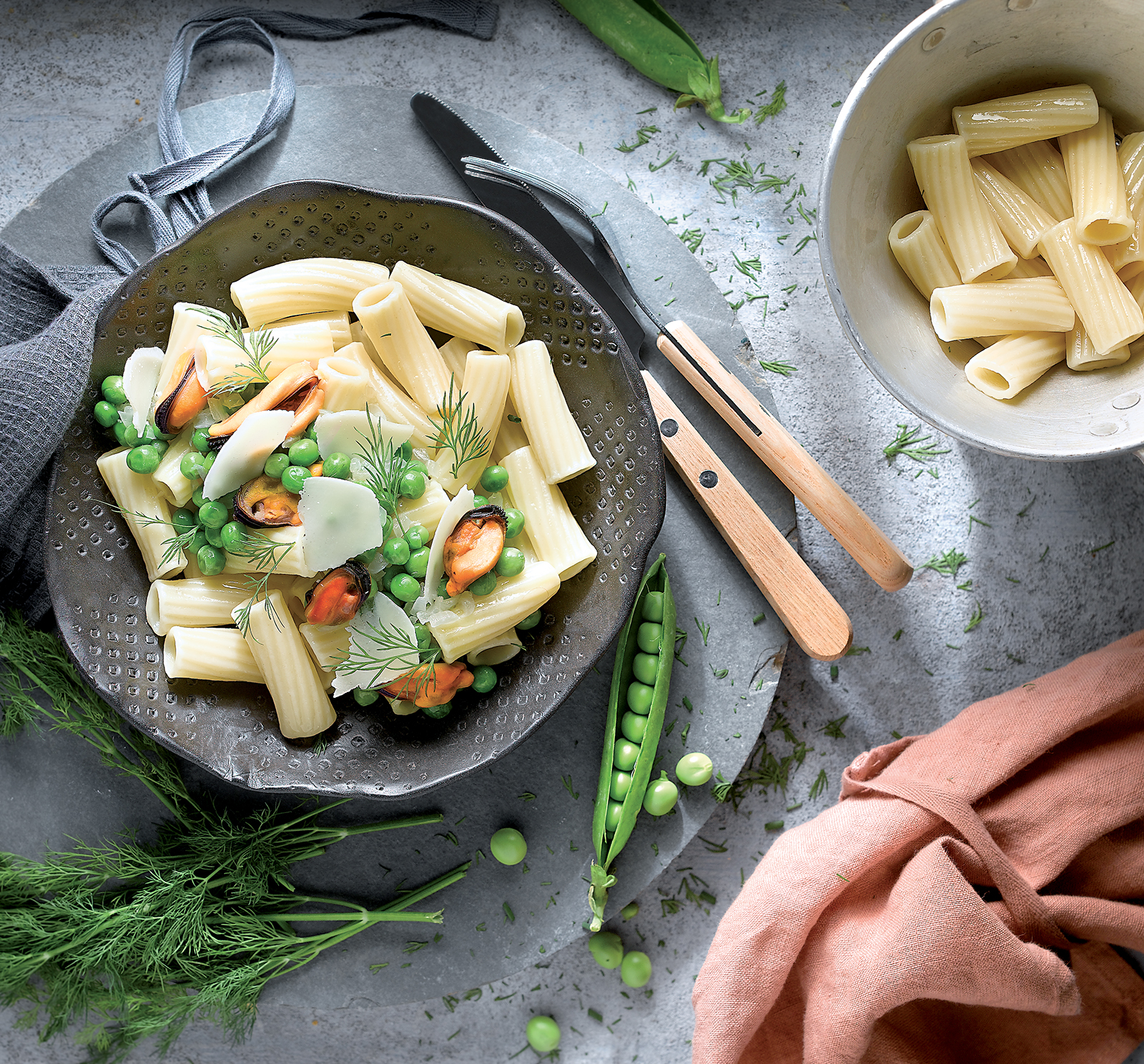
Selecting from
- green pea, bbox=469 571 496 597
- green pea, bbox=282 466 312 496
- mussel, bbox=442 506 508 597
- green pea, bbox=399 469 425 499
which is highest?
green pea, bbox=282 466 312 496

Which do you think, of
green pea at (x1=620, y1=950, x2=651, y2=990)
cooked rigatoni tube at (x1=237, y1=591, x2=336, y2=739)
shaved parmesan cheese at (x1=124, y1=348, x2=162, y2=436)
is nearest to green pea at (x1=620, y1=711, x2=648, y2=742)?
green pea at (x1=620, y1=950, x2=651, y2=990)

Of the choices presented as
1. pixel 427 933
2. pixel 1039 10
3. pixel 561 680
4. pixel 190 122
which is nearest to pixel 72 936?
pixel 427 933

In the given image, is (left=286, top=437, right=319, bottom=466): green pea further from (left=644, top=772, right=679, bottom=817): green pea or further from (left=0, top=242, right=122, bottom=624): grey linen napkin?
(left=644, top=772, right=679, bottom=817): green pea

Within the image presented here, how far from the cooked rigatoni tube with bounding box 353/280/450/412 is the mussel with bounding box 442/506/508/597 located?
0.32 meters

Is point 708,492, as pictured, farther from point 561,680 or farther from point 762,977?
point 762,977

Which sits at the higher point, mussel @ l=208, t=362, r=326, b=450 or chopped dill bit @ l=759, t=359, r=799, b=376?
mussel @ l=208, t=362, r=326, b=450

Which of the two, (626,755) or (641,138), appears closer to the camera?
(626,755)

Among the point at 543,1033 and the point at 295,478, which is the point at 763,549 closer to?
the point at 295,478

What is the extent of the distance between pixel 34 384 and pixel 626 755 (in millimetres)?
1739

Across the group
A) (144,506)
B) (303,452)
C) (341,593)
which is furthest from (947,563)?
(144,506)

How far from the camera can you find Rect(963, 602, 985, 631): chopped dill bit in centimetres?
271

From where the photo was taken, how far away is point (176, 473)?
2.14 meters

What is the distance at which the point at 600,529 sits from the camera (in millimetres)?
2287

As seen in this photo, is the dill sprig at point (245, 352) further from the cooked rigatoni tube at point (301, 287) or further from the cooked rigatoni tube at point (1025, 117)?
the cooked rigatoni tube at point (1025, 117)
